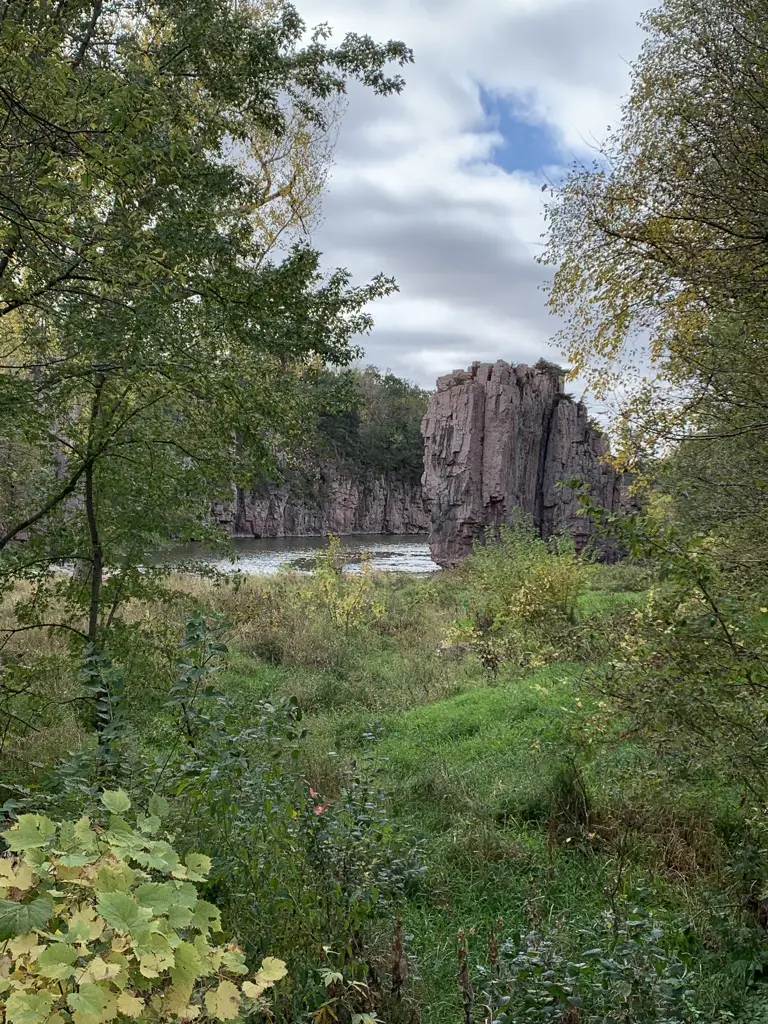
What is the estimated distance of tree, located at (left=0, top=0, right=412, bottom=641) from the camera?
310cm

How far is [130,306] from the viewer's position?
12.6 feet

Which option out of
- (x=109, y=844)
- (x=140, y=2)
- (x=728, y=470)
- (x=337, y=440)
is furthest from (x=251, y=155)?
(x=337, y=440)

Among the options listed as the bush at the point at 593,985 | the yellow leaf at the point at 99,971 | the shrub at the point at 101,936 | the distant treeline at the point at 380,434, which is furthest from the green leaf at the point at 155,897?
the distant treeline at the point at 380,434

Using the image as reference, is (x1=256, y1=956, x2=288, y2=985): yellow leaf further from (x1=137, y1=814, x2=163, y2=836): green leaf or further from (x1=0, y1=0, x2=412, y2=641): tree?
(x1=0, y1=0, x2=412, y2=641): tree

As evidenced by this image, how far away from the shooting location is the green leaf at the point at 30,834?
1322mm

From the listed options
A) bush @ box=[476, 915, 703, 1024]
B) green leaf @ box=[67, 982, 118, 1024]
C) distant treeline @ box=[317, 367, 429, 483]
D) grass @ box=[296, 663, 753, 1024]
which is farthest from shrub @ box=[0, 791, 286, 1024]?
distant treeline @ box=[317, 367, 429, 483]

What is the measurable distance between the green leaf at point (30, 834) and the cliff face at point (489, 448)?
26.5 m

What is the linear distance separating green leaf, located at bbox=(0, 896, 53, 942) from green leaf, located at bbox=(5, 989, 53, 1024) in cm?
10

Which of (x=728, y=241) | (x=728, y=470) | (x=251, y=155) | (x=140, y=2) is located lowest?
(x=728, y=470)

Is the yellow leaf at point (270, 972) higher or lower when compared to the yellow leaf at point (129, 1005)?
lower

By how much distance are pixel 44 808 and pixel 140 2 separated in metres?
6.81

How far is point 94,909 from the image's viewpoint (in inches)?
53.1

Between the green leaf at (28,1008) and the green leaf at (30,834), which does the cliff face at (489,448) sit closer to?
the green leaf at (30,834)

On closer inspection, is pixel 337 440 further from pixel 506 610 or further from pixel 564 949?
pixel 564 949
